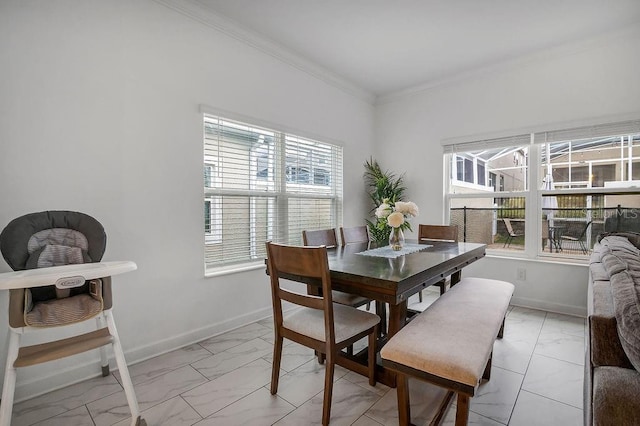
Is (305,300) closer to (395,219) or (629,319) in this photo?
(395,219)

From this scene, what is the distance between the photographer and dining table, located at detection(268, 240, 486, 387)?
1485 millimetres

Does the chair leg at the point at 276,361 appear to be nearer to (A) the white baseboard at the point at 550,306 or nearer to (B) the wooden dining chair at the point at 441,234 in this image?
(B) the wooden dining chair at the point at 441,234

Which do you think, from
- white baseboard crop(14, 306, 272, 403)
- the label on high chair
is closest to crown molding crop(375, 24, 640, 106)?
white baseboard crop(14, 306, 272, 403)

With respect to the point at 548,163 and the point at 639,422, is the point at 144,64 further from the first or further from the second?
the point at 548,163

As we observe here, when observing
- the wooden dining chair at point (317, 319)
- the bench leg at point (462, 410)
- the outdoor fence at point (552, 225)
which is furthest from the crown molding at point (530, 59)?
the bench leg at point (462, 410)

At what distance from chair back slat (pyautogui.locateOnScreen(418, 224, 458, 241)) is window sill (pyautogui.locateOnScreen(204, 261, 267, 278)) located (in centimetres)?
164

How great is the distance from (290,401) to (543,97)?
3.72 m

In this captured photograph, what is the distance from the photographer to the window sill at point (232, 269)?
2637mm

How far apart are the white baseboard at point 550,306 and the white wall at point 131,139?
2.82m

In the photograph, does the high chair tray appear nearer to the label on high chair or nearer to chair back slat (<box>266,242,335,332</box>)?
the label on high chair

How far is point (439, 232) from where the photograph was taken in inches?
118

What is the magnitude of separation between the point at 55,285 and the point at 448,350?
5.80ft

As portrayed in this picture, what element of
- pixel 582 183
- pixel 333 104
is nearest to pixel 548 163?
pixel 582 183

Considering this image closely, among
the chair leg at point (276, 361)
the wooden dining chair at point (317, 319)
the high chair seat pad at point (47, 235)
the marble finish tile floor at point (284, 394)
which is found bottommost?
the marble finish tile floor at point (284, 394)
